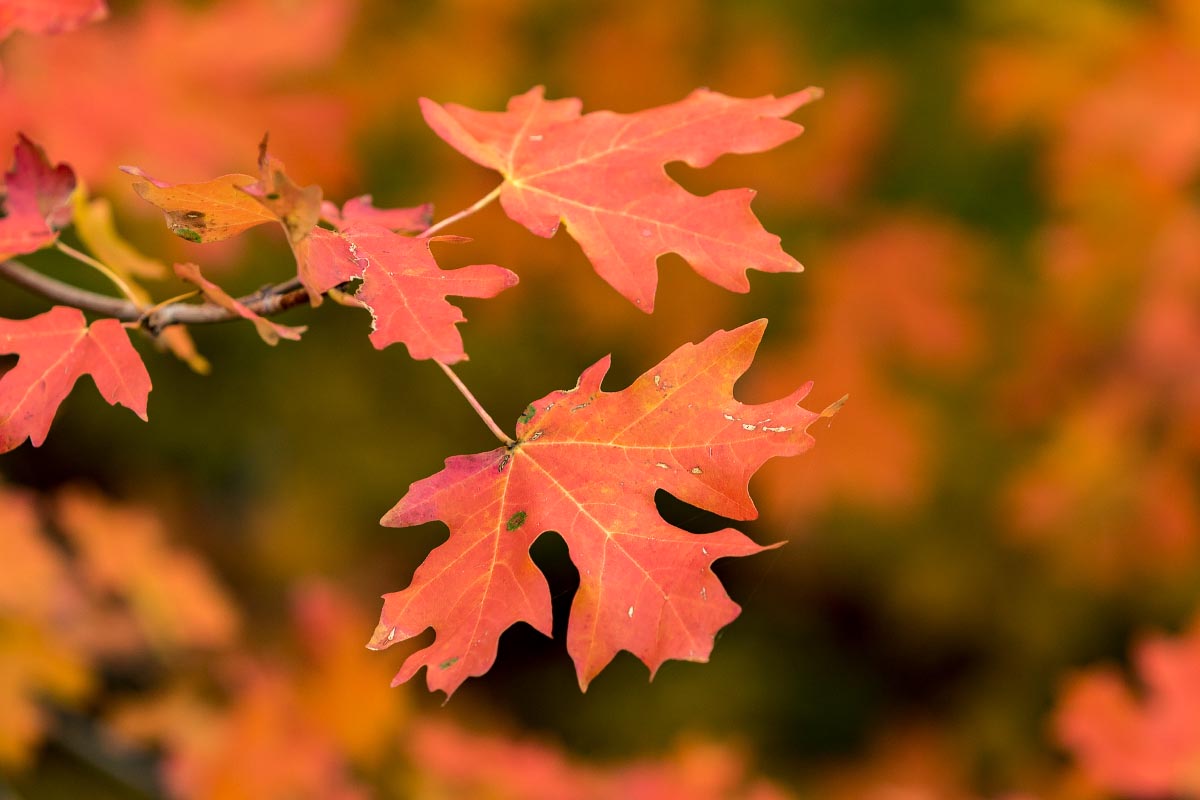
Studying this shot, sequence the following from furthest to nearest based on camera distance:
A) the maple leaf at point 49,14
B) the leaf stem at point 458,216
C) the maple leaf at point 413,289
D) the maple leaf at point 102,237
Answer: the maple leaf at point 102,237 → the maple leaf at point 49,14 → the leaf stem at point 458,216 → the maple leaf at point 413,289

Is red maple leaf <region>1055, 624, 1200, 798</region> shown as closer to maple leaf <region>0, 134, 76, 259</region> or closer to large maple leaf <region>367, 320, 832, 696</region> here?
large maple leaf <region>367, 320, 832, 696</region>

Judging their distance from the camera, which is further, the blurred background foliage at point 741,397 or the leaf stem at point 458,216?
the blurred background foliage at point 741,397

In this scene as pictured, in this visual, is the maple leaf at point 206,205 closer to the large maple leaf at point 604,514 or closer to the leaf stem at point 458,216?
the leaf stem at point 458,216

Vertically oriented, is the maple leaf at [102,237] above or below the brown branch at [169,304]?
below

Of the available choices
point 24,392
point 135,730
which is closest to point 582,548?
point 24,392

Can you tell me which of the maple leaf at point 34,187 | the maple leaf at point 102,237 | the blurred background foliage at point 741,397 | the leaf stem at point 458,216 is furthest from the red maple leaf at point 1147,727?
the maple leaf at point 34,187

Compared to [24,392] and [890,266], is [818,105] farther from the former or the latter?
[24,392]

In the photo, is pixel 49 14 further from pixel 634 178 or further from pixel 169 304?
pixel 634 178
